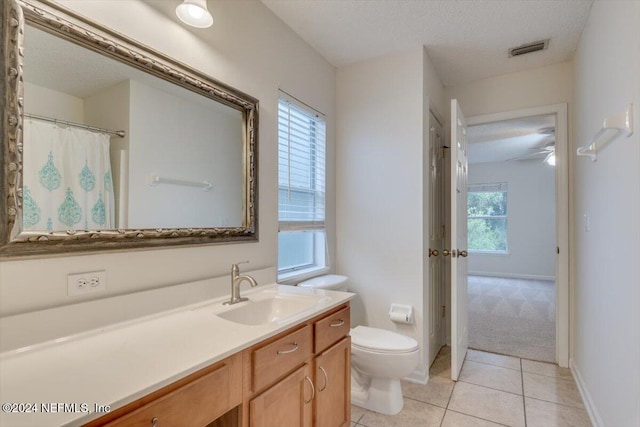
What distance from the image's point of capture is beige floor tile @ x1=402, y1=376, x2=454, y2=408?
2.20m

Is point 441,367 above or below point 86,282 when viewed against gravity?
below

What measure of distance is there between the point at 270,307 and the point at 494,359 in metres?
2.26

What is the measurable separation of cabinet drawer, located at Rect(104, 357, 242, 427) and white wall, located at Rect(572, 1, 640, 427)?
1531 millimetres

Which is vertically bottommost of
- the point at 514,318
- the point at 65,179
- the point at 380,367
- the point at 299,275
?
the point at 514,318

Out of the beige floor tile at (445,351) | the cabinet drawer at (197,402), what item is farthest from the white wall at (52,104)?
the beige floor tile at (445,351)

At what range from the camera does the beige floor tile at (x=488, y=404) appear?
6.54ft

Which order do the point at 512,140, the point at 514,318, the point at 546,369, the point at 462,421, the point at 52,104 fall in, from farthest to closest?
the point at 512,140 < the point at 514,318 < the point at 546,369 < the point at 462,421 < the point at 52,104

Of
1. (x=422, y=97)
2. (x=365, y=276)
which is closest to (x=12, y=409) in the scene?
(x=365, y=276)

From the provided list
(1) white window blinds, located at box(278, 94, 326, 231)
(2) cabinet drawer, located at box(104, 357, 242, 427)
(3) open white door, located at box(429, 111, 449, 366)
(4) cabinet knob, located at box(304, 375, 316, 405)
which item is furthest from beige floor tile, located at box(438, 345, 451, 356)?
(2) cabinet drawer, located at box(104, 357, 242, 427)

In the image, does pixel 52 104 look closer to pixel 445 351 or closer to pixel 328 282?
pixel 328 282

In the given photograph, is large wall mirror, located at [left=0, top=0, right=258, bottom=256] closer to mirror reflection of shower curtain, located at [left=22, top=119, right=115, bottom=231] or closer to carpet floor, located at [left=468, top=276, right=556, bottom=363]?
mirror reflection of shower curtain, located at [left=22, top=119, right=115, bottom=231]

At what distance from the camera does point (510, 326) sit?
3.73 metres

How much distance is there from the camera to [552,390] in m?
2.33

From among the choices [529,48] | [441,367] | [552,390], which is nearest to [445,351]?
[441,367]
